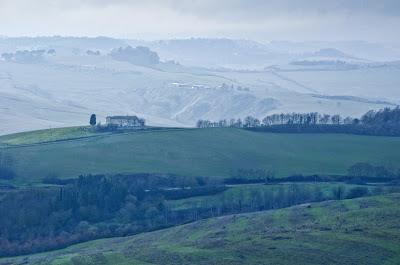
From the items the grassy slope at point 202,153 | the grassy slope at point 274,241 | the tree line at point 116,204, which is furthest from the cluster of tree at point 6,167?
the grassy slope at point 274,241

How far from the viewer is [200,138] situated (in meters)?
117

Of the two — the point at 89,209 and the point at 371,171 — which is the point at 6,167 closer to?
the point at 89,209

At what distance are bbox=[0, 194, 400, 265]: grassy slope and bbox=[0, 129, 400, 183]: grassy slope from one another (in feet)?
82.1

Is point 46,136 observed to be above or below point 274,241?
above

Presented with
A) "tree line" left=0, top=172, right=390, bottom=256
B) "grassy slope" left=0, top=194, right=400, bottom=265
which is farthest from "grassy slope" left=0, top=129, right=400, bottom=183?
"grassy slope" left=0, top=194, right=400, bottom=265

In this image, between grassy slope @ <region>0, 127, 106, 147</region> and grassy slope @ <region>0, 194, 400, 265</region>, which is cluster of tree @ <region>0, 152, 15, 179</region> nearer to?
grassy slope @ <region>0, 127, 106, 147</region>

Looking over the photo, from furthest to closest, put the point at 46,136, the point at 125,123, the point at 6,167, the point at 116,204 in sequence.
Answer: the point at 125,123, the point at 46,136, the point at 6,167, the point at 116,204

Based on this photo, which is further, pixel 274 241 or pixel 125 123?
pixel 125 123

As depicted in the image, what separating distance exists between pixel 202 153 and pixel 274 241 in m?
45.5

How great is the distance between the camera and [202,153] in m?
111

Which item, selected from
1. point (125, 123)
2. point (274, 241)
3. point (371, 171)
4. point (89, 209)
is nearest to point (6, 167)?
point (89, 209)

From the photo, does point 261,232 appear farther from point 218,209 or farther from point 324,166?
point 324,166

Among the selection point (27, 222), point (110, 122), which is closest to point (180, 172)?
point (27, 222)

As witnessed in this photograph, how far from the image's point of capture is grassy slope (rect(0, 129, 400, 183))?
104812mm
